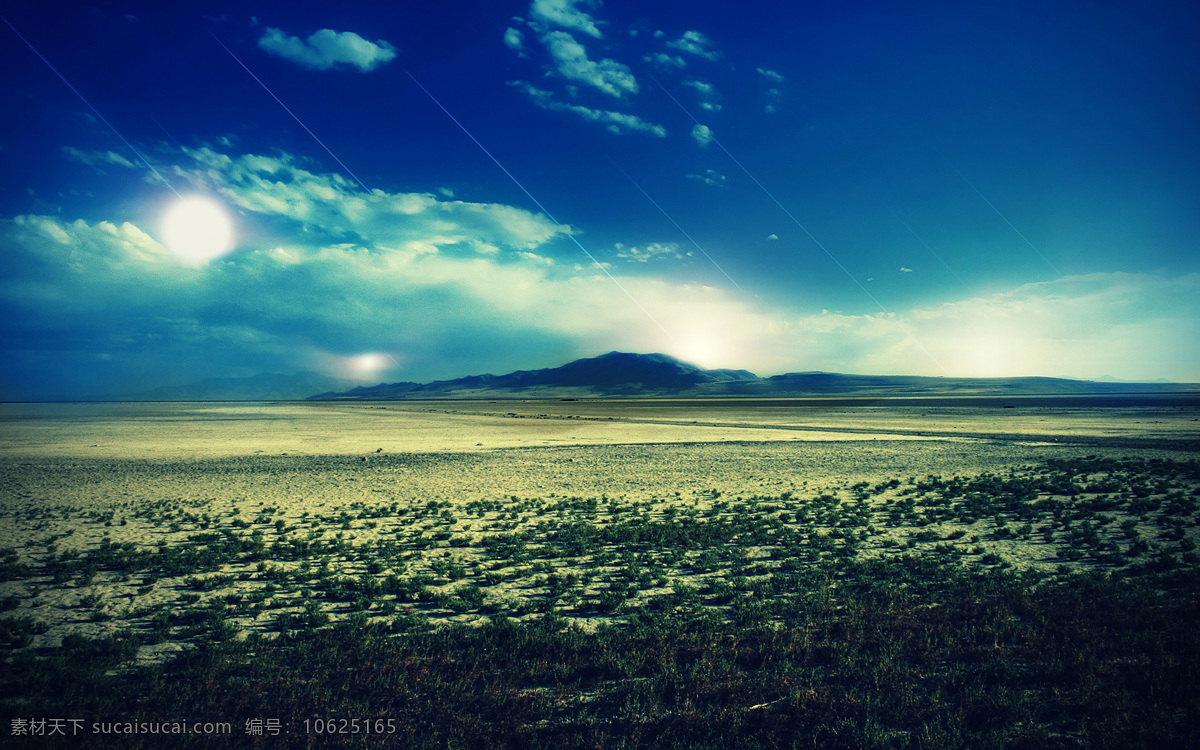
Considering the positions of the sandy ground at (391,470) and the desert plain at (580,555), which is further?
the sandy ground at (391,470)

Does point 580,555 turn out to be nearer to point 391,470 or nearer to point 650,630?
point 650,630

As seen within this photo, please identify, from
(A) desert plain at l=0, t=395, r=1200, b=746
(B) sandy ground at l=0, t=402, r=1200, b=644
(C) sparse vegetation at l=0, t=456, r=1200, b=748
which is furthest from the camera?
(B) sandy ground at l=0, t=402, r=1200, b=644

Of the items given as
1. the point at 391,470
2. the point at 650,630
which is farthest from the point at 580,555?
the point at 391,470

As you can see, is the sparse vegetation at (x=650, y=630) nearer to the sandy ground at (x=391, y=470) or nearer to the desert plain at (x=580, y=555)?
the desert plain at (x=580, y=555)

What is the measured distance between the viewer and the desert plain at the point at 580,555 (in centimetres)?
644

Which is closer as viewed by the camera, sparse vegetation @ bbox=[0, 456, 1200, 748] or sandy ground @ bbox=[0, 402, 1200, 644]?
sparse vegetation @ bbox=[0, 456, 1200, 748]

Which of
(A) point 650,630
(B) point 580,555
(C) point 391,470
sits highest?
(A) point 650,630

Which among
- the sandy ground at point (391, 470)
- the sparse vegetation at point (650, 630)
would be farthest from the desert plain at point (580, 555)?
the sandy ground at point (391, 470)

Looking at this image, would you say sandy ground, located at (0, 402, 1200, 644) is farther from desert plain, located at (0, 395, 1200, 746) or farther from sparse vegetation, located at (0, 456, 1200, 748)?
sparse vegetation, located at (0, 456, 1200, 748)

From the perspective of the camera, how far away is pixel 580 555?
12.2 meters

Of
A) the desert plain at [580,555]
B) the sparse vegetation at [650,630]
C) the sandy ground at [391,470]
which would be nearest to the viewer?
the sparse vegetation at [650,630]

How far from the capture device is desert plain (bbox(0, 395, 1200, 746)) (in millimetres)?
6441

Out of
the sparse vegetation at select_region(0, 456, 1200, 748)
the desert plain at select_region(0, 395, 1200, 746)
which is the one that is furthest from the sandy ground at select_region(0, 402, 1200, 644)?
the sparse vegetation at select_region(0, 456, 1200, 748)

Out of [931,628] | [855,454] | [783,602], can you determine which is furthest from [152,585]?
[855,454]
